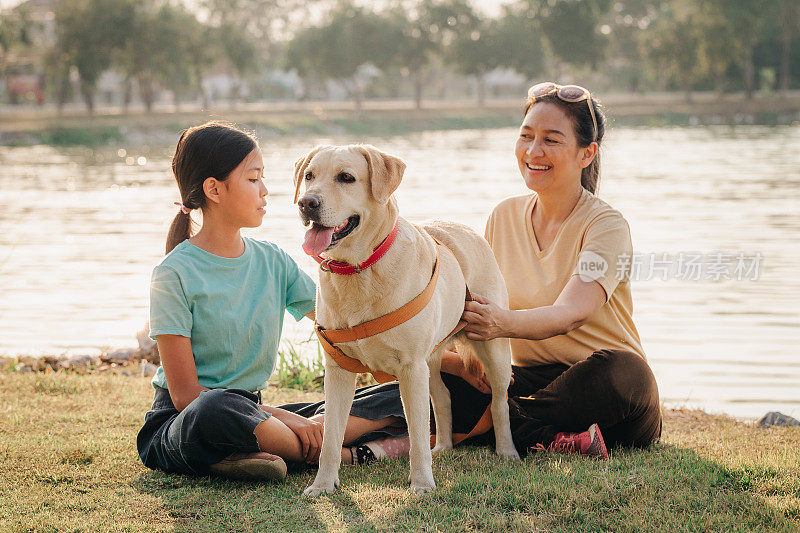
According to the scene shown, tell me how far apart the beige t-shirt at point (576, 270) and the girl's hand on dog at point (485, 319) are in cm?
49

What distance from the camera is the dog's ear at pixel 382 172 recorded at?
3574 millimetres

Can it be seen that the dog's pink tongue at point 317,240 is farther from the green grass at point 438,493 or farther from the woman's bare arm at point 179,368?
the green grass at point 438,493

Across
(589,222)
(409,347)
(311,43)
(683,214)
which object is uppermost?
(311,43)

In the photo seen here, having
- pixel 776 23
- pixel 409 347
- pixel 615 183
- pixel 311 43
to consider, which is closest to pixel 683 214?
pixel 615 183

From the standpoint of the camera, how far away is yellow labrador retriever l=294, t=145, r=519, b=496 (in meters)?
3.51

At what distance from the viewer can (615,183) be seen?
2108 centimetres

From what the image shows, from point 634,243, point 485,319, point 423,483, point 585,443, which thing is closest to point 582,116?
point 485,319

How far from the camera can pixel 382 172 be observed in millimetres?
3609

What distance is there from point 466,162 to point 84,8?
26588 mm

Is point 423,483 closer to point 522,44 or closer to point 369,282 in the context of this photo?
point 369,282

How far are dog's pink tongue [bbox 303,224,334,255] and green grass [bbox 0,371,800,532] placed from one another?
112 centimetres

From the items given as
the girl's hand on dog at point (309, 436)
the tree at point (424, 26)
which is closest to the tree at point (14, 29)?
the tree at point (424, 26)

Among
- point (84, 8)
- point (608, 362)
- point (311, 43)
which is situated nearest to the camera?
point (608, 362)

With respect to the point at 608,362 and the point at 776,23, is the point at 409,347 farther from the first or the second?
the point at 776,23
